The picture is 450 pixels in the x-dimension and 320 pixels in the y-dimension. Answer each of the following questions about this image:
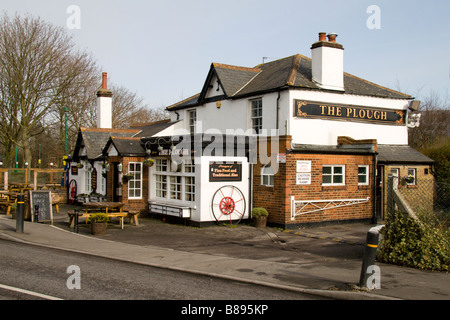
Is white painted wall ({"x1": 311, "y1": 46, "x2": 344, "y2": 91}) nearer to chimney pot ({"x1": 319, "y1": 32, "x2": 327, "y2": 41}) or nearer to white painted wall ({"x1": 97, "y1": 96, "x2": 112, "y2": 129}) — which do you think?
chimney pot ({"x1": 319, "y1": 32, "x2": 327, "y2": 41})

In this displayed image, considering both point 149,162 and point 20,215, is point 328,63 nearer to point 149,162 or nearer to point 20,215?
point 149,162

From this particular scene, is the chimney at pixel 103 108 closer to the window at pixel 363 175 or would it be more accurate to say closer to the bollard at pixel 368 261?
the window at pixel 363 175

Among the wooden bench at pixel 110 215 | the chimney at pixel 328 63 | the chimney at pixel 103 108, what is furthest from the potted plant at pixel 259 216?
the chimney at pixel 103 108

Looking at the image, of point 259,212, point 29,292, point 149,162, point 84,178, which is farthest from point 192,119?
point 29,292

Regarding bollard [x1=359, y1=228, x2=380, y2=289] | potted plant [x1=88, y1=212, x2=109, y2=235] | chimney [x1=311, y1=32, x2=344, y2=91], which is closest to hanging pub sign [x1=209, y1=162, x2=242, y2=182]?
potted plant [x1=88, y1=212, x2=109, y2=235]

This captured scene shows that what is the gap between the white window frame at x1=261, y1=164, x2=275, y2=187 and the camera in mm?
17125

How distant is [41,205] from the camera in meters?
17.2

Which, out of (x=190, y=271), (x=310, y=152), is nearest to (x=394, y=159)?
(x=310, y=152)

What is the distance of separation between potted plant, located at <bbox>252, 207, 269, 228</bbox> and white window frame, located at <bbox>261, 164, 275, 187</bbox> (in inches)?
44.9

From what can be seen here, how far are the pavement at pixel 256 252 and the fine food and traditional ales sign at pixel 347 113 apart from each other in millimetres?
4712

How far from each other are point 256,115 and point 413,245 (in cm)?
1119
